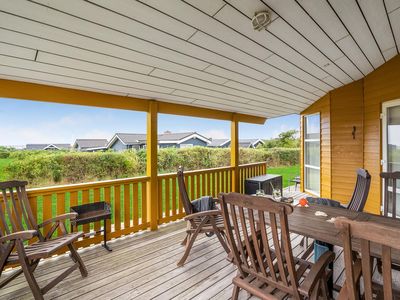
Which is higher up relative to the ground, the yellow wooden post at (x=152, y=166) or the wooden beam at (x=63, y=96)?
the wooden beam at (x=63, y=96)

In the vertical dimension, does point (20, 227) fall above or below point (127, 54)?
below

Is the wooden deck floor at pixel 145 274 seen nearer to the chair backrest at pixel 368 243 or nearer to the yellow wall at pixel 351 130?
the chair backrest at pixel 368 243

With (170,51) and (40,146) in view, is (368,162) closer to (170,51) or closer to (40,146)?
(170,51)

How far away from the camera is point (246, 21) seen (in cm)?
162

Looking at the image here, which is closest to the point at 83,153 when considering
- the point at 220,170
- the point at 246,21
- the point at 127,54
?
the point at 220,170

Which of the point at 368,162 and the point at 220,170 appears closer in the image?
the point at 368,162

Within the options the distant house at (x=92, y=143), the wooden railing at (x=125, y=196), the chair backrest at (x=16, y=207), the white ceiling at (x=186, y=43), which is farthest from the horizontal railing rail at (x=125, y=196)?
the distant house at (x=92, y=143)

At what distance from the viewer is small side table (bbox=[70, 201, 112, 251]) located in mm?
2596

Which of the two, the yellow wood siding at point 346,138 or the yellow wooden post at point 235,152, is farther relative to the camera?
the yellow wooden post at point 235,152

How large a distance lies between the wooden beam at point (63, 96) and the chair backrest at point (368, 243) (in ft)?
10.1

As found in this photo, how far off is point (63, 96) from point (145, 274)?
A: 2.43m

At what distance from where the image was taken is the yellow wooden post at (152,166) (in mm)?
3449

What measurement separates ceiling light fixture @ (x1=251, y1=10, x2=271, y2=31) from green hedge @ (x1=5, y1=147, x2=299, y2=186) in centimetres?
462

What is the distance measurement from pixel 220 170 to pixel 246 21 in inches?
133
